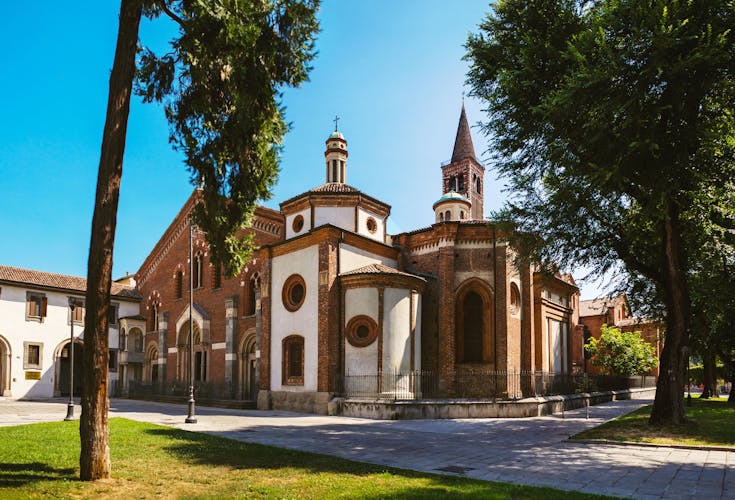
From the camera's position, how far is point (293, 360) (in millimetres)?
24688

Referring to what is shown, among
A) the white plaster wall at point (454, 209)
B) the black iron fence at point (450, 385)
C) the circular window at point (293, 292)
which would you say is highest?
the white plaster wall at point (454, 209)

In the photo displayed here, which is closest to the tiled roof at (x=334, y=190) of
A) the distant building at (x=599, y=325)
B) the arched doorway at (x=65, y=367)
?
the arched doorway at (x=65, y=367)

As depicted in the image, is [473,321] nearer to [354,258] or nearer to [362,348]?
[362,348]

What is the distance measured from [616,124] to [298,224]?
54.5 ft

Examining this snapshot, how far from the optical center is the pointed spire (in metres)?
60.6

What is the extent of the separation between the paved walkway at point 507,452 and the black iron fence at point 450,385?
9.29ft

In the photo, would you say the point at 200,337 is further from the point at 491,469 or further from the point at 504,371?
the point at 491,469

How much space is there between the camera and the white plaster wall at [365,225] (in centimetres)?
2612

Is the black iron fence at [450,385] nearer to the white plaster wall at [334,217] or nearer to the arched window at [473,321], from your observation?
the arched window at [473,321]

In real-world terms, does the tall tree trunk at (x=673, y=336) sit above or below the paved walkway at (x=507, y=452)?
above

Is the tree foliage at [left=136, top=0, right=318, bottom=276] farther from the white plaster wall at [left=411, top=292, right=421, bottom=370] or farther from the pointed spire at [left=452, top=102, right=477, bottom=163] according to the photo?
the pointed spire at [left=452, top=102, right=477, bottom=163]

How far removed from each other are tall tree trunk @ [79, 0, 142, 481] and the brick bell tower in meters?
51.9

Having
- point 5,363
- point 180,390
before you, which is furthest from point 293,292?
point 5,363

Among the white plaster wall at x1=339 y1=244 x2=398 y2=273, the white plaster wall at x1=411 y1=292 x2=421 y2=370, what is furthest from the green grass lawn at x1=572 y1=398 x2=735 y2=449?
Result: the white plaster wall at x1=339 y1=244 x2=398 y2=273
